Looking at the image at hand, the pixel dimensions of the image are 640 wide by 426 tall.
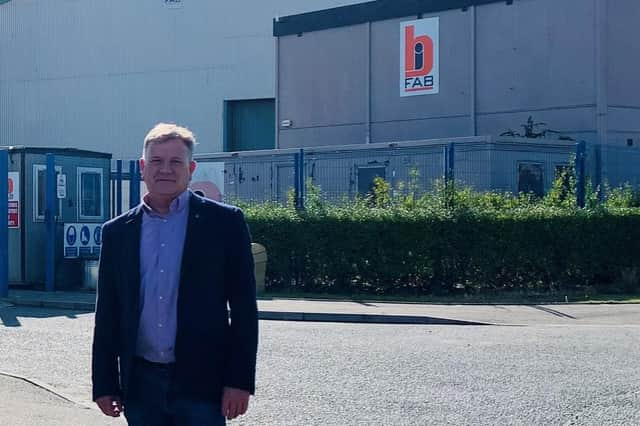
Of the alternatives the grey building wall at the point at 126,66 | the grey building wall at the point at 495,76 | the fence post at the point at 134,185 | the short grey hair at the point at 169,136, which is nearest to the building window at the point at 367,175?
the fence post at the point at 134,185

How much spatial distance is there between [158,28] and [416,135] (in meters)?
21.4

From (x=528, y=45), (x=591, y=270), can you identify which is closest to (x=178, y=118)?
(x=528, y=45)

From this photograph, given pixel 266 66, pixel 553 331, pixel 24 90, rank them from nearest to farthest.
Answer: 1. pixel 553 331
2. pixel 266 66
3. pixel 24 90

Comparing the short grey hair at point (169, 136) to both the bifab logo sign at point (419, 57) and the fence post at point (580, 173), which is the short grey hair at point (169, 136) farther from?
the bifab logo sign at point (419, 57)

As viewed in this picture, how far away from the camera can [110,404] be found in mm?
4477

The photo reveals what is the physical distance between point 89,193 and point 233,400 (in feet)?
56.5

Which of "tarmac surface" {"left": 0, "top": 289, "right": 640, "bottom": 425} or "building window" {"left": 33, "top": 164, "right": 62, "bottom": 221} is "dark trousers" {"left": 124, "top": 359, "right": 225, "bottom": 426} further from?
"building window" {"left": 33, "top": 164, "right": 62, "bottom": 221}

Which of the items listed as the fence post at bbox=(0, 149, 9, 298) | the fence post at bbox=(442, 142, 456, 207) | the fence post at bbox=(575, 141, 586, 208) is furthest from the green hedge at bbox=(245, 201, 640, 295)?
the fence post at bbox=(0, 149, 9, 298)

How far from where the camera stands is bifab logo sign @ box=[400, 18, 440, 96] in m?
29.6

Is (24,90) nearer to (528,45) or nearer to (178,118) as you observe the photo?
(178,118)

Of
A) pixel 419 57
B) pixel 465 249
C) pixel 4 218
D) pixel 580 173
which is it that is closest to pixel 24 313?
pixel 4 218

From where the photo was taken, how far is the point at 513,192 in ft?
73.4

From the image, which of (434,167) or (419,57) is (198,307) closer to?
(434,167)

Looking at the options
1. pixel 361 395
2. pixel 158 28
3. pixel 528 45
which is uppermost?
pixel 158 28
